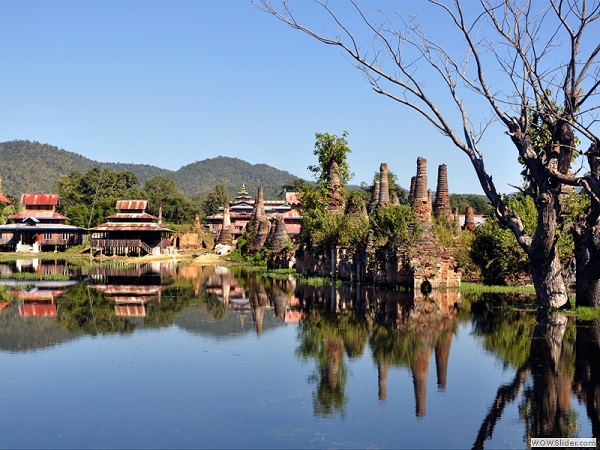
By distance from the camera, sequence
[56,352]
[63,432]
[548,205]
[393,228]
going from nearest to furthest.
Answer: [63,432] < [56,352] < [548,205] < [393,228]

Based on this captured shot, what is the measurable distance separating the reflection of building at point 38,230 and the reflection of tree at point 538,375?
60651 millimetres

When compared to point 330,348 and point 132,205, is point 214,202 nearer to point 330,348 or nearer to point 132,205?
point 132,205

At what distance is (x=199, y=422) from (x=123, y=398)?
6.90ft

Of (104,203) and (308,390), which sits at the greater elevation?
(104,203)

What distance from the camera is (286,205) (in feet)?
325

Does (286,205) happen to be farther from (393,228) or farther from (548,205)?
(548,205)

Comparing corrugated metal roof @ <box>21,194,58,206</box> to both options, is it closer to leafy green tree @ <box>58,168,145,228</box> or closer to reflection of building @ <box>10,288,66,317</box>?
leafy green tree @ <box>58,168,145,228</box>

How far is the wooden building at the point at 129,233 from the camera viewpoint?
6725 cm

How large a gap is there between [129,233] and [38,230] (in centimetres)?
1076

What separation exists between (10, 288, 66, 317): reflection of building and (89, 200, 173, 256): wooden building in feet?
118

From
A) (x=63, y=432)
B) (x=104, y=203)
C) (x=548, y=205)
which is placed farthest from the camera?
(x=104, y=203)

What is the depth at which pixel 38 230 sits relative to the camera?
2842 inches

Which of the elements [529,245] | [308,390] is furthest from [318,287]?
[308,390]

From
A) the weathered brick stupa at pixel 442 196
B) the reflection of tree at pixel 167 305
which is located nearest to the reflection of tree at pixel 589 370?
the reflection of tree at pixel 167 305
